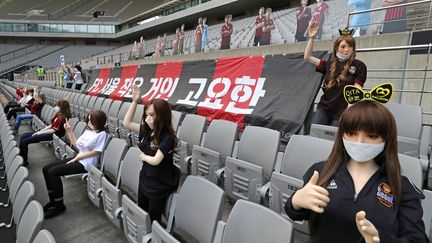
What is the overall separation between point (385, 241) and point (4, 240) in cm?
282

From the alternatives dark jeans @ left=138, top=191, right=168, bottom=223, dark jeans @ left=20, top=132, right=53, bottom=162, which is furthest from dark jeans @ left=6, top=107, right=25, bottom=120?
dark jeans @ left=138, top=191, right=168, bottom=223

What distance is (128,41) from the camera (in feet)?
113

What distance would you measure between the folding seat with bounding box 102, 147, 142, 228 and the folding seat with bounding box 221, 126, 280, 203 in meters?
0.82

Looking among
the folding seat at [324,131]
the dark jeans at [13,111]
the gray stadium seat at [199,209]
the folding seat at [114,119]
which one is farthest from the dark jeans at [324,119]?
the dark jeans at [13,111]

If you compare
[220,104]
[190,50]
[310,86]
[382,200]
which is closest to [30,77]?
[190,50]

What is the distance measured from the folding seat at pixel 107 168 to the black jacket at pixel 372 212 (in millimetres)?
2082

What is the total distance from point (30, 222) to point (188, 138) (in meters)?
2.01

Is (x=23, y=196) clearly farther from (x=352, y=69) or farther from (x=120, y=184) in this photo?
(x=352, y=69)

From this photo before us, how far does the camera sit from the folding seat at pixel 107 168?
8.66ft

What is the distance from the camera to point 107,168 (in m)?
2.96

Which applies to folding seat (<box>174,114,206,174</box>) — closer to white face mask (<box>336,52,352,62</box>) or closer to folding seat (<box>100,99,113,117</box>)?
white face mask (<box>336,52,352,62</box>)

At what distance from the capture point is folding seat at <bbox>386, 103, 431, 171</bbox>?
93.3 inches

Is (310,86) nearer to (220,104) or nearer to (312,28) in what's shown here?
(312,28)

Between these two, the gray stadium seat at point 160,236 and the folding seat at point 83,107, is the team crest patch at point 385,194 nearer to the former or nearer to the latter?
the gray stadium seat at point 160,236
